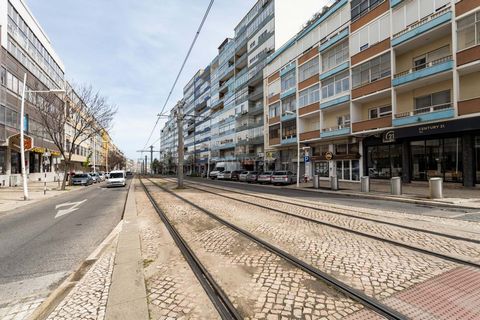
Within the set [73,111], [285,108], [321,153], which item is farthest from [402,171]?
[73,111]

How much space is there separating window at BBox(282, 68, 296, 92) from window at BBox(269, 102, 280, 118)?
2.71m

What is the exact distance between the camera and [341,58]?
2761cm

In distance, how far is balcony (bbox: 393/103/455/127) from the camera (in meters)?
18.0

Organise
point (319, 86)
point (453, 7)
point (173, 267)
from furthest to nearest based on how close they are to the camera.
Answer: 1. point (319, 86)
2. point (453, 7)
3. point (173, 267)

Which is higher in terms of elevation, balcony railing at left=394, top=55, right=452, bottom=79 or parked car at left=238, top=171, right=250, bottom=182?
balcony railing at left=394, top=55, right=452, bottom=79

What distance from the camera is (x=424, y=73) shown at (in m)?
19.3

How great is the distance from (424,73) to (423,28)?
11.0 feet

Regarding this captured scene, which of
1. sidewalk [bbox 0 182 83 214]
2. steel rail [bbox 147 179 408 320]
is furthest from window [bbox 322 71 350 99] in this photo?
sidewalk [bbox 0 182 83 214]

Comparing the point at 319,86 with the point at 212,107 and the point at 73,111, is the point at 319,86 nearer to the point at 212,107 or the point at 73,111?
the point at 73,111

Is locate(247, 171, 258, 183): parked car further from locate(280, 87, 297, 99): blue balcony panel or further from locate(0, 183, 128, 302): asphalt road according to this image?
locate(0, 183, 128, 302): asphalt road

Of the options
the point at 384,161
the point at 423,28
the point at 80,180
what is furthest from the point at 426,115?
the point at 80,180

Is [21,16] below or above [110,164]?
above

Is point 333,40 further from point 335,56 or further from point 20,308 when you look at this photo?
point 20,308

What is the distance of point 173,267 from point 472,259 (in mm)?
5507
